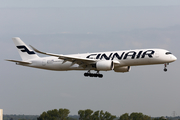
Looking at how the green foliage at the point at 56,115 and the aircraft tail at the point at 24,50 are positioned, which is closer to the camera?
the aircraft tail at the point at 24,50

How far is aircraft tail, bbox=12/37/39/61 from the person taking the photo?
65875mm

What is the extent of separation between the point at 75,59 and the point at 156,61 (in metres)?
12.9

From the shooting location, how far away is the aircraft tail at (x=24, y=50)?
65875 mm

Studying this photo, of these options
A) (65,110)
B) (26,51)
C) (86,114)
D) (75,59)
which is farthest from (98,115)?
(75,59)

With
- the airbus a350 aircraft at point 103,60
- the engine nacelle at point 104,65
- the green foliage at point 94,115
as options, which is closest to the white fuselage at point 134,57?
the airbus a350 aircraft at point 103,60

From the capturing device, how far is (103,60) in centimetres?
5675

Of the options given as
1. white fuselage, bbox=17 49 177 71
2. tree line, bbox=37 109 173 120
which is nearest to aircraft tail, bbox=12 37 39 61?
white fuselage, bbox=17 49 177 71

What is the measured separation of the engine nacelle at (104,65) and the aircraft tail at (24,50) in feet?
48.2

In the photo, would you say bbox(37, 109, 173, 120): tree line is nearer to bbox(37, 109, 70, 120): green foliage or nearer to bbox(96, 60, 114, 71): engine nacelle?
bbox(37, 109, 70, 120): green foliage

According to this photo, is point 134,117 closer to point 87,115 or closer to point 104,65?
point 87,115

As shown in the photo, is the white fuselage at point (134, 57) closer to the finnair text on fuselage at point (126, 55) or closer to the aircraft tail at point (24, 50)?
the finnair text on fuselage at point (126, 55)

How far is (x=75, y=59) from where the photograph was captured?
56.6 m

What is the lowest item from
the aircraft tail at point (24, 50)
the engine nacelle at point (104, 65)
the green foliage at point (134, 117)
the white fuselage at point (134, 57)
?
the green foliage at point (134, 117)

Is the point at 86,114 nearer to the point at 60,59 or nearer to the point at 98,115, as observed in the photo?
the point at 98,115
